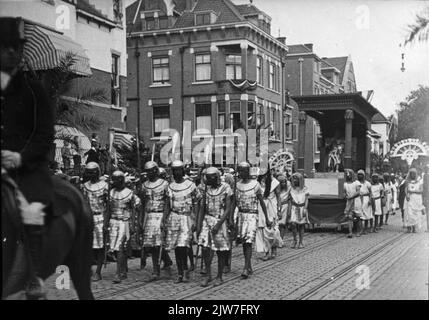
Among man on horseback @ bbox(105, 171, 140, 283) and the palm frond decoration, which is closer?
the palm frond decoration

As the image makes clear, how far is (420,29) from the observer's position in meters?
7.52

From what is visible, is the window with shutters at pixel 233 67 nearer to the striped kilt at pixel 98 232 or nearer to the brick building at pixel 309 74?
the brick building at pixel 309 74

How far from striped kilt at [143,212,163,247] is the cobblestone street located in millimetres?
588

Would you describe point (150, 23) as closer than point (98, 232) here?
No

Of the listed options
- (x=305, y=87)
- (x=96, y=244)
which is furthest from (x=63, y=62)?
(x=305, y=87)

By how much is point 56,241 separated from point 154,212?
4.67 meters

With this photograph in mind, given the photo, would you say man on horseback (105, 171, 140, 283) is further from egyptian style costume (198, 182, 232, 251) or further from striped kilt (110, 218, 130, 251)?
egyptian style costume (198, 182, 232, 251)

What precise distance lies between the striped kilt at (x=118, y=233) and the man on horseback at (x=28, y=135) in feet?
15.6

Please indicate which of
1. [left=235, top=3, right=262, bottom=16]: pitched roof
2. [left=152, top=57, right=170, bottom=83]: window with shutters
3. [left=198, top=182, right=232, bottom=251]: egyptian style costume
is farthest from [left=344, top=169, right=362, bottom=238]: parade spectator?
[left=152, top=57, right=170, bottom=83]: window with shutters

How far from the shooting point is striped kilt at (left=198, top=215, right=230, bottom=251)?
389 inches

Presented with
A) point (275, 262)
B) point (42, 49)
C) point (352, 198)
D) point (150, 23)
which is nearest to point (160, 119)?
point (150, 23)

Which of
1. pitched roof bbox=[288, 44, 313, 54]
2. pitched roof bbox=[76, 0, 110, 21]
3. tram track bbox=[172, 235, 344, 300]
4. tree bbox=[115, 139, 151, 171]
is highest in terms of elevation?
pitched roof bbox=[288, 44, 313, 54]

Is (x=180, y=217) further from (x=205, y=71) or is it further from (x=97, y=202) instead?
Answer: (x=205, y=71)
